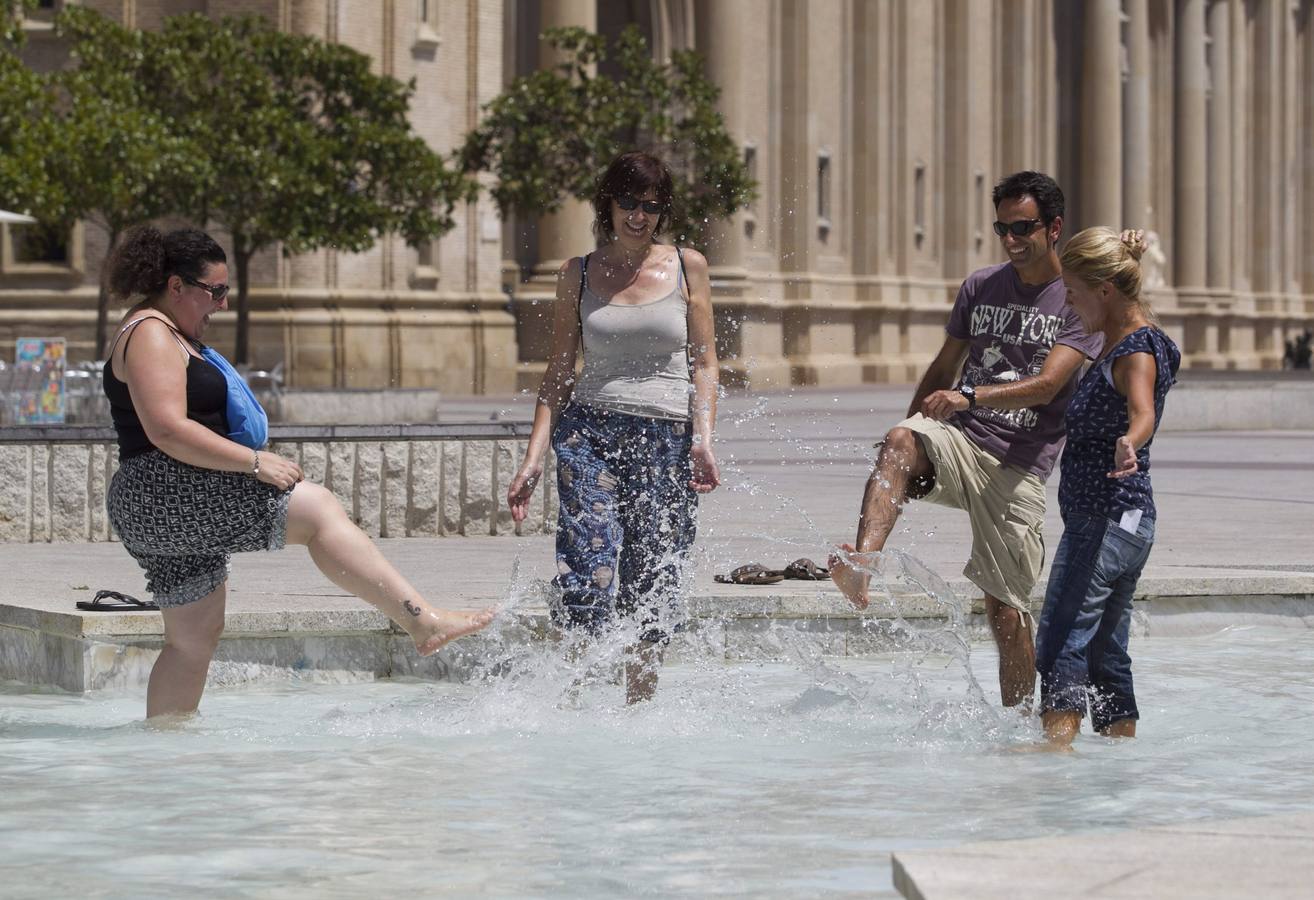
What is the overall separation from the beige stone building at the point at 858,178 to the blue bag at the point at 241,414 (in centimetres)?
306

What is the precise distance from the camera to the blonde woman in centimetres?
673

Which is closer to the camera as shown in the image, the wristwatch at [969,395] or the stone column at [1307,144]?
the wristwatch at [969,395]

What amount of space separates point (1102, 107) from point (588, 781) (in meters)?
62.6

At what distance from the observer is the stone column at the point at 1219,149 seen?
75250 mm

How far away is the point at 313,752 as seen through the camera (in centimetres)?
719

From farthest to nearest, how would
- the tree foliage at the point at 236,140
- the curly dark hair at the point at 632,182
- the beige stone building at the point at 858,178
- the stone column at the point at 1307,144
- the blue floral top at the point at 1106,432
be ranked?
Result: the stone column at the point at 1307,144, the beige stone building at the point at 858,178, the tree foliage at the point at 236,140, the curly dark hair at the point at 632,182, the blue floral top at the point at 1106,432

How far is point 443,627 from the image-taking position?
23.6 ft

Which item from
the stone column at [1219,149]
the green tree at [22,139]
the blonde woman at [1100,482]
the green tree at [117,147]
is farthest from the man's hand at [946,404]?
the stone column at [1219,149]

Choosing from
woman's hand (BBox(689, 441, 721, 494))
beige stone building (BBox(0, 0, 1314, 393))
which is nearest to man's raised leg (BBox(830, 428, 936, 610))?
woman's hand (BBox(689, 441, 721, 494))

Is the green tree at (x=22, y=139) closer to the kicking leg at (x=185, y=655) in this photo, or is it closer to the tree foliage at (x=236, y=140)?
the tree foliage at (x=236, y=140)

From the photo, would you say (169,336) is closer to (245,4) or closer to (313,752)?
(313,752)

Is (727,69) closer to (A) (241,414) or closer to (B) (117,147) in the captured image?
(B) (117,147)

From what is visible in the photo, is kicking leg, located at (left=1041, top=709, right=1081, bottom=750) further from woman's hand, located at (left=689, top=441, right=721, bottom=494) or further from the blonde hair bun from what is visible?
the blonde hair bun

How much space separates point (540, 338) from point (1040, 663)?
33.9 metres
